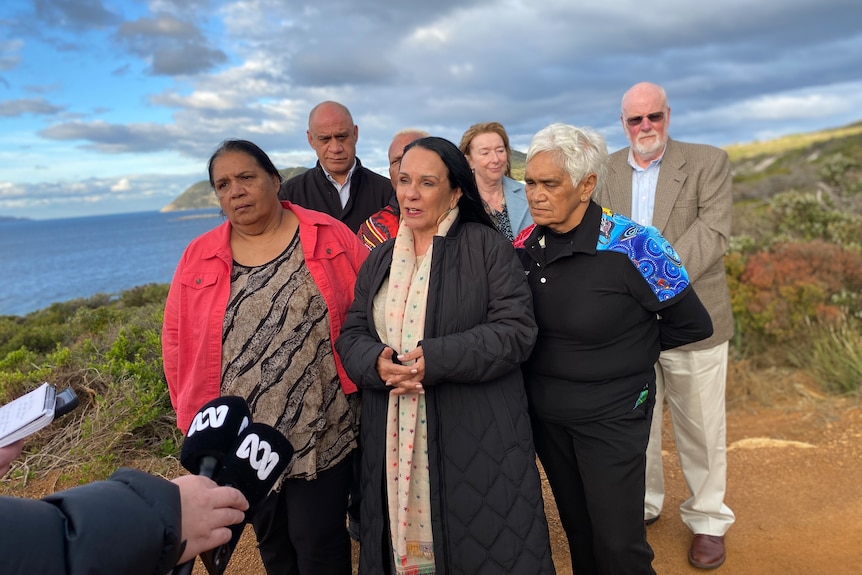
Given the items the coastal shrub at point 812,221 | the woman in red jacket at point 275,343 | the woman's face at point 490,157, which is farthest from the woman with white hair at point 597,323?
the coastal shrub at point 812,221

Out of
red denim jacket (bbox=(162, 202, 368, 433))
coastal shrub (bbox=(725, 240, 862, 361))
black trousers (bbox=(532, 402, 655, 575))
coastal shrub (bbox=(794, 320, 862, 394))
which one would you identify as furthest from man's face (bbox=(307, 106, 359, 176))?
coastal shrub (bbox=(794, 320, 862, 394))

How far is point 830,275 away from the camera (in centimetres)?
738

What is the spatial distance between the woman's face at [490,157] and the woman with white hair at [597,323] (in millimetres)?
1243

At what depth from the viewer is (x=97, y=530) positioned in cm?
119

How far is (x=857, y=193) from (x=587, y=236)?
464 inches

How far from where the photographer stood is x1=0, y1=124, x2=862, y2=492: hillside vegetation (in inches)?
195

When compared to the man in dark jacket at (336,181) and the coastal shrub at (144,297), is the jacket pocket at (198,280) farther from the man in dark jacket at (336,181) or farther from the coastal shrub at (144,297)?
the coastal shrub at (144,297)

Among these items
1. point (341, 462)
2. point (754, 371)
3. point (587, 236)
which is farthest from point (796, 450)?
point (341, 462)

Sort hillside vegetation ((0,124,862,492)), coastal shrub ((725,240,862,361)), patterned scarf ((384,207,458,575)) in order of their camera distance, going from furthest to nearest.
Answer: coastal shrub ((725,240,862,361)) → hillside vegetation ((0,124,862,492)) → patterned scarf ((384,207,458,575))

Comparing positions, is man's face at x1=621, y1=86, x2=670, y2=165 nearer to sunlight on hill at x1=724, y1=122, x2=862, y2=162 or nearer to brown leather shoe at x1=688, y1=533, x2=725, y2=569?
brown leather shoe at x1=688, y1=533, x2=725, y2=569

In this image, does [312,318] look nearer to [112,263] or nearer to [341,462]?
[341,462]

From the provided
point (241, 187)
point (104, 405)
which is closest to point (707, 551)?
point (241, 187)

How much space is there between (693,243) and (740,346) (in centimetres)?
442

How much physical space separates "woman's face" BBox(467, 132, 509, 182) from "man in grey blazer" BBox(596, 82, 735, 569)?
674mm
